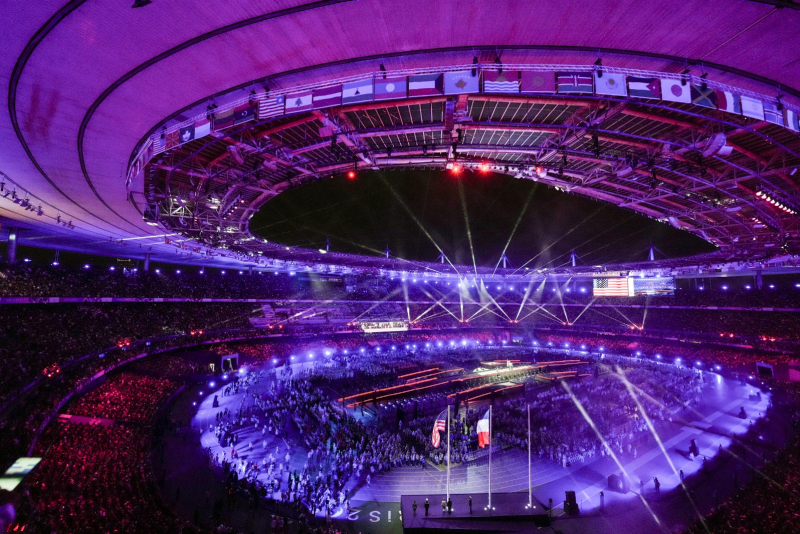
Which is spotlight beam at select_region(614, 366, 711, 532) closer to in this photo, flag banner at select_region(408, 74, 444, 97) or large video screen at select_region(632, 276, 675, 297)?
large video screen at select_region(632, 276, 675, 297)

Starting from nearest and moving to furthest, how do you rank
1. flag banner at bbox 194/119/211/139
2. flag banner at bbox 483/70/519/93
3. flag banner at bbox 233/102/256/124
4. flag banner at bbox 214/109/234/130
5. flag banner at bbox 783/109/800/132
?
flag banner at bbox 483/70/519/93, flag banner at bbox 783/109/800/132, flag banner at bbox 233/102/256/124, flag banner at bbox 214/109/234/130, flag banner at bbox 194/119/211/139

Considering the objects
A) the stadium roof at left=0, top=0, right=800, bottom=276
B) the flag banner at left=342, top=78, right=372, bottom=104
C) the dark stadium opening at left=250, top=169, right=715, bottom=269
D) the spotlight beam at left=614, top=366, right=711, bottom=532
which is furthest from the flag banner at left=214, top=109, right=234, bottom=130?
the spotlight beam at left=614, top=366, right=711, bottom=532

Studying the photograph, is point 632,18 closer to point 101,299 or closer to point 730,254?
point 730,254

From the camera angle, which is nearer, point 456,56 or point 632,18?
point 632,18

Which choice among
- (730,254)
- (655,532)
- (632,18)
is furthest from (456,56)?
(730,254)

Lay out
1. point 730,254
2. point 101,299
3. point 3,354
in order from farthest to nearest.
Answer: point 101,299 → point 730,254 → point 3,354

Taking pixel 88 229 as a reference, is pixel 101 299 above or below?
below

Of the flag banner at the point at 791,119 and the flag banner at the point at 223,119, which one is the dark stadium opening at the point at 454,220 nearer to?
the flag banner at the point at 223,119

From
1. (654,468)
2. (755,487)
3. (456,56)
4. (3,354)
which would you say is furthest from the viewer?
(3,354)

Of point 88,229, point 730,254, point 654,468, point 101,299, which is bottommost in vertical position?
point 654,468
